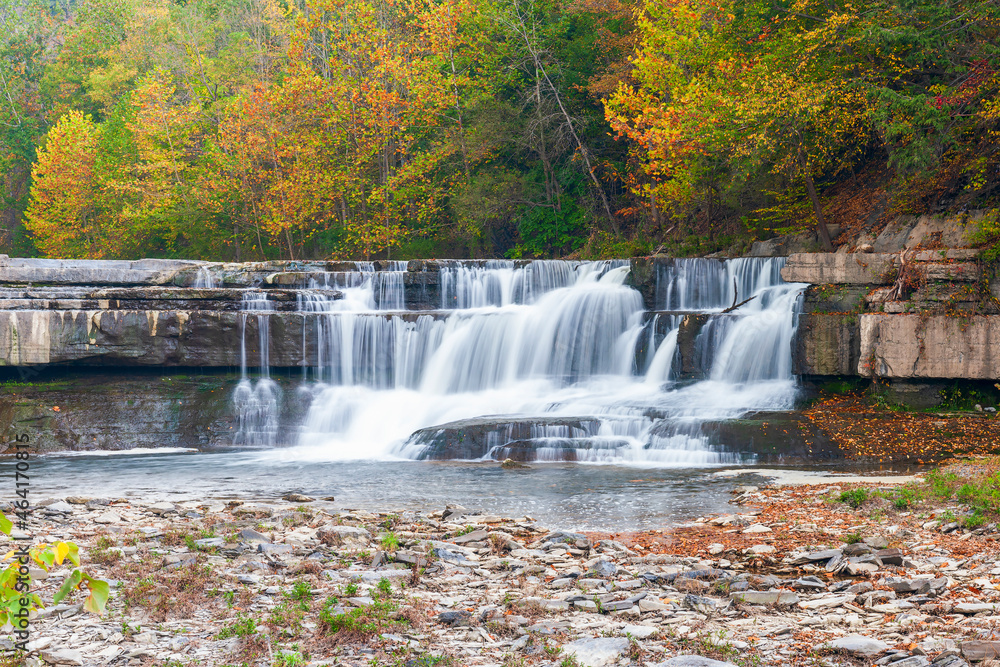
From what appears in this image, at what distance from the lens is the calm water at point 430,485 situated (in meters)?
9.70

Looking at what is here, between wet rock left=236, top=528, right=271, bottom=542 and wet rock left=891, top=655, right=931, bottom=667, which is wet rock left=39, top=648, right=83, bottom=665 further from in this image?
wet rock left=891, top=655, right=931, bottom=667

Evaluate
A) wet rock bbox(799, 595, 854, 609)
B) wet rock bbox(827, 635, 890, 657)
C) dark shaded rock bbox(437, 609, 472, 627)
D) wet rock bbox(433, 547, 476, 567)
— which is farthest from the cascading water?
wet rock bbox(827, 635, 890, 657)

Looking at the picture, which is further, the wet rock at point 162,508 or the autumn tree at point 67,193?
the autumn tree at point 67,193

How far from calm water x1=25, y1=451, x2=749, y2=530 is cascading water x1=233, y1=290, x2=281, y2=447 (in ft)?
6.82

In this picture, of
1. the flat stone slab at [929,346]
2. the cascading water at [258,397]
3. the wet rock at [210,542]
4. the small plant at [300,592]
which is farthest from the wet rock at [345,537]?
the flat stone slab at [929,346]

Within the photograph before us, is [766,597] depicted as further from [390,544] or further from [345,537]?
[345,537]

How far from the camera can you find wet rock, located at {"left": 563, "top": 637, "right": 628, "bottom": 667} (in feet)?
15.0

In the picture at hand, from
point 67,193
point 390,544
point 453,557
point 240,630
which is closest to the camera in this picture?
point 240,630

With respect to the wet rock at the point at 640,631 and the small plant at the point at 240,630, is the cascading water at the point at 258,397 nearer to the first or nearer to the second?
the small plant at the point at 240,630

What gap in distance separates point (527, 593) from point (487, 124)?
25766mm

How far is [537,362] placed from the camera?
1819 cm

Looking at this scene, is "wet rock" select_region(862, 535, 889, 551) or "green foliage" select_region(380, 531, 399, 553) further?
"green foliage" select_region(380, 531, 399, 553)

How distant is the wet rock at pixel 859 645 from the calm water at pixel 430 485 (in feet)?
13.6

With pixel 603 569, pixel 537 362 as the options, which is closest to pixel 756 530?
pixel 603 569
